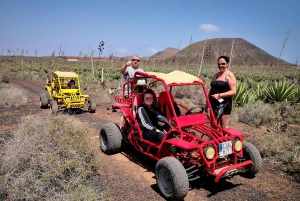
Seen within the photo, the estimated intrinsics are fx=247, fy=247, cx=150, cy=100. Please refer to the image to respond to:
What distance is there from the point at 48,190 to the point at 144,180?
1.58m

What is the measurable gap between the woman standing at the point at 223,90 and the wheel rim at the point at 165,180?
174 cm

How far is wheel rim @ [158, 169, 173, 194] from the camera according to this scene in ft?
12.4

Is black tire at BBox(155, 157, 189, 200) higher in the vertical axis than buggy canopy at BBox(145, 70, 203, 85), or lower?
lower

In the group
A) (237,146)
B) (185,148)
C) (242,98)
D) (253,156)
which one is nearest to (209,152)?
(185,148)

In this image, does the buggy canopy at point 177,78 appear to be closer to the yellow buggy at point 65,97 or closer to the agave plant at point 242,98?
the yellow buggy at point 65,97

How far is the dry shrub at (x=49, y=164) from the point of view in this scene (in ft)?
10.7

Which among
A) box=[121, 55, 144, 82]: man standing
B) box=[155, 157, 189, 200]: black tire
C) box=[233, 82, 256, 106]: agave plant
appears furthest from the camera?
box=[233, 82, 256, 106]: agave plant

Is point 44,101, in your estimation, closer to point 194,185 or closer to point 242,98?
point 194,185

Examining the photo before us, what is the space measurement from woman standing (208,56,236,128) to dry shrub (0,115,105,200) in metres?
2.52

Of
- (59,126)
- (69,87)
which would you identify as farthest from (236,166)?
(69,87)

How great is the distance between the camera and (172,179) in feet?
11.4

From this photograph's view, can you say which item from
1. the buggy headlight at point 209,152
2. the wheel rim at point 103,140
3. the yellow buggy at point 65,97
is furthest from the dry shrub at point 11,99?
the buggy headlight at point 209,152

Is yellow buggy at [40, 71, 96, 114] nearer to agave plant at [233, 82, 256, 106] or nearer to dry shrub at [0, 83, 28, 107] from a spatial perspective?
dry shrub at [0, 83, 28, 107]

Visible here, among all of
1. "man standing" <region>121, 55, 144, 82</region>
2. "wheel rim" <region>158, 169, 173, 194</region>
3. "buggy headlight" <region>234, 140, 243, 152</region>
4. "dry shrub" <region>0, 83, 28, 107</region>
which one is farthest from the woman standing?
"dry shrub" <region>0, 83, 28, 107</region>
